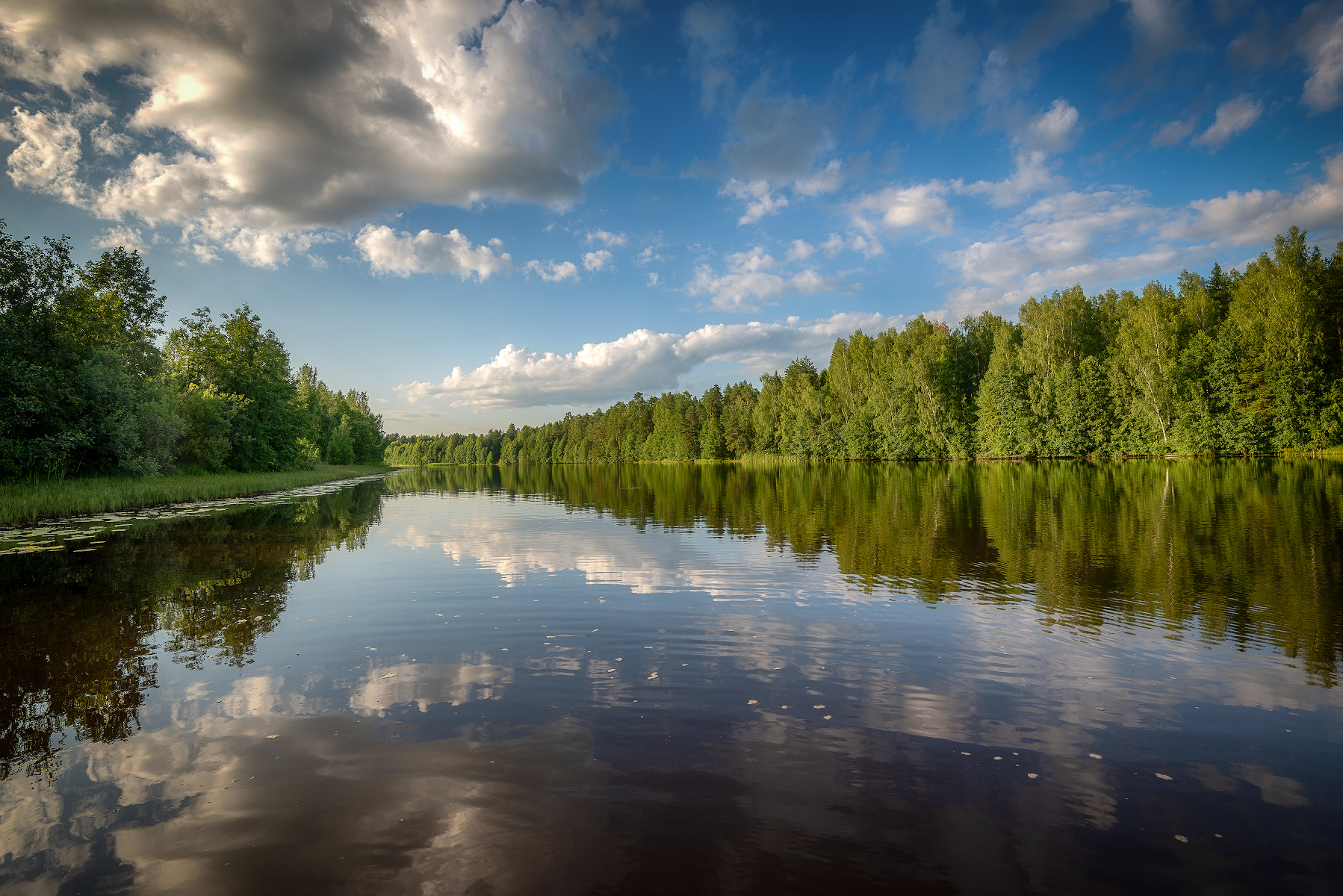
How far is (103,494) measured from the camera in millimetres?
30031

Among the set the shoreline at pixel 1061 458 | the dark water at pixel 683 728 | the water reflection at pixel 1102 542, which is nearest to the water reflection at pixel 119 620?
the dark water at pixel 683 728

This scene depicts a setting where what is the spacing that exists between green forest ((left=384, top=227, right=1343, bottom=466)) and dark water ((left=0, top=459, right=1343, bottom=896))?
2339 inches

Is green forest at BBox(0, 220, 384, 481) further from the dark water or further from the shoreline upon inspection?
the shoreline

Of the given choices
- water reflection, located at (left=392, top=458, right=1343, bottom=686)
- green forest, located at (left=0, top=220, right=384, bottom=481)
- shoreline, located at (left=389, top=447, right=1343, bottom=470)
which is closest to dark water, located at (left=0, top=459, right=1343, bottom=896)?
water reflection, located at (left=392, top=458, right=1343, bottom=686)

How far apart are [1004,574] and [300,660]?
14.8 meters

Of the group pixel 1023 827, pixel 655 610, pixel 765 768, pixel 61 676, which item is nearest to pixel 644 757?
pixel 765 768

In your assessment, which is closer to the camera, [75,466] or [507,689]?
[507,689]

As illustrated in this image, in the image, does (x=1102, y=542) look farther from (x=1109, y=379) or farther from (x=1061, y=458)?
(x=1061, y=458)

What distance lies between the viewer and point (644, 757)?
19.2 ft

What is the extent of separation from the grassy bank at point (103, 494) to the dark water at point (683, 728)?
564 inches

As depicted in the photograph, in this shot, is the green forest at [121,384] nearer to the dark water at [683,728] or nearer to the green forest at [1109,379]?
the dark water at [683,728]

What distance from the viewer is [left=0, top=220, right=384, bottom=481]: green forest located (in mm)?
29203

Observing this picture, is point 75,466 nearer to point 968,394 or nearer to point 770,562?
point 770,562

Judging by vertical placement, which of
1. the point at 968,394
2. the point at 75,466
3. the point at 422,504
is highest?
the point at 968,394
